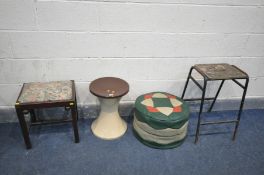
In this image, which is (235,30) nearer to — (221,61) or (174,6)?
(221,61)

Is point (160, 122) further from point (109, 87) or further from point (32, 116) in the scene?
point (32, 116)

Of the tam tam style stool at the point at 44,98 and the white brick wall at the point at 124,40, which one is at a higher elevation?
the white brick wall at the point at 124,40

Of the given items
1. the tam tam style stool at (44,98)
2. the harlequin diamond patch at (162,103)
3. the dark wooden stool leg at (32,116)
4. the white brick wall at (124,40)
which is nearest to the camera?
the tam tam style stool at (44,98)

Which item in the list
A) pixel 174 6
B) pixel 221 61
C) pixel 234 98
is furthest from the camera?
pixel 234 98

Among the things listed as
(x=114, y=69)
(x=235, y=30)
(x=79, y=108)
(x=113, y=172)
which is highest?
(x=235, y=30)

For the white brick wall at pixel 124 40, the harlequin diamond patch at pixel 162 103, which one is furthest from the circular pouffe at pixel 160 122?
the white brick wall at pixel 124 40

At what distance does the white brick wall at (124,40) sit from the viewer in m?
1.96

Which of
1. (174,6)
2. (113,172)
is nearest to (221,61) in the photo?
(174,6)

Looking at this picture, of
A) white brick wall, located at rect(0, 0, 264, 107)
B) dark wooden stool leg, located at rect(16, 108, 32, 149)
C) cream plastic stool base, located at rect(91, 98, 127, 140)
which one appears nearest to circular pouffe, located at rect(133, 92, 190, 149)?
cream plastic stool base, located at rect(91, 98, 127, 140)

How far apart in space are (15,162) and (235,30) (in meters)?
2.24

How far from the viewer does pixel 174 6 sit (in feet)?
6.75

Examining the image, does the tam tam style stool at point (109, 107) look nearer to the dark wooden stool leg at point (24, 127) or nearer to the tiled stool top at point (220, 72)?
the dark wooden stool leg at point (24, 127)

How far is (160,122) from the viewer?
199 centimetres

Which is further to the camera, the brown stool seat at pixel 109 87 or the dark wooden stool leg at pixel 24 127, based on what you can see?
the brown stool seat at pixel 109 87
